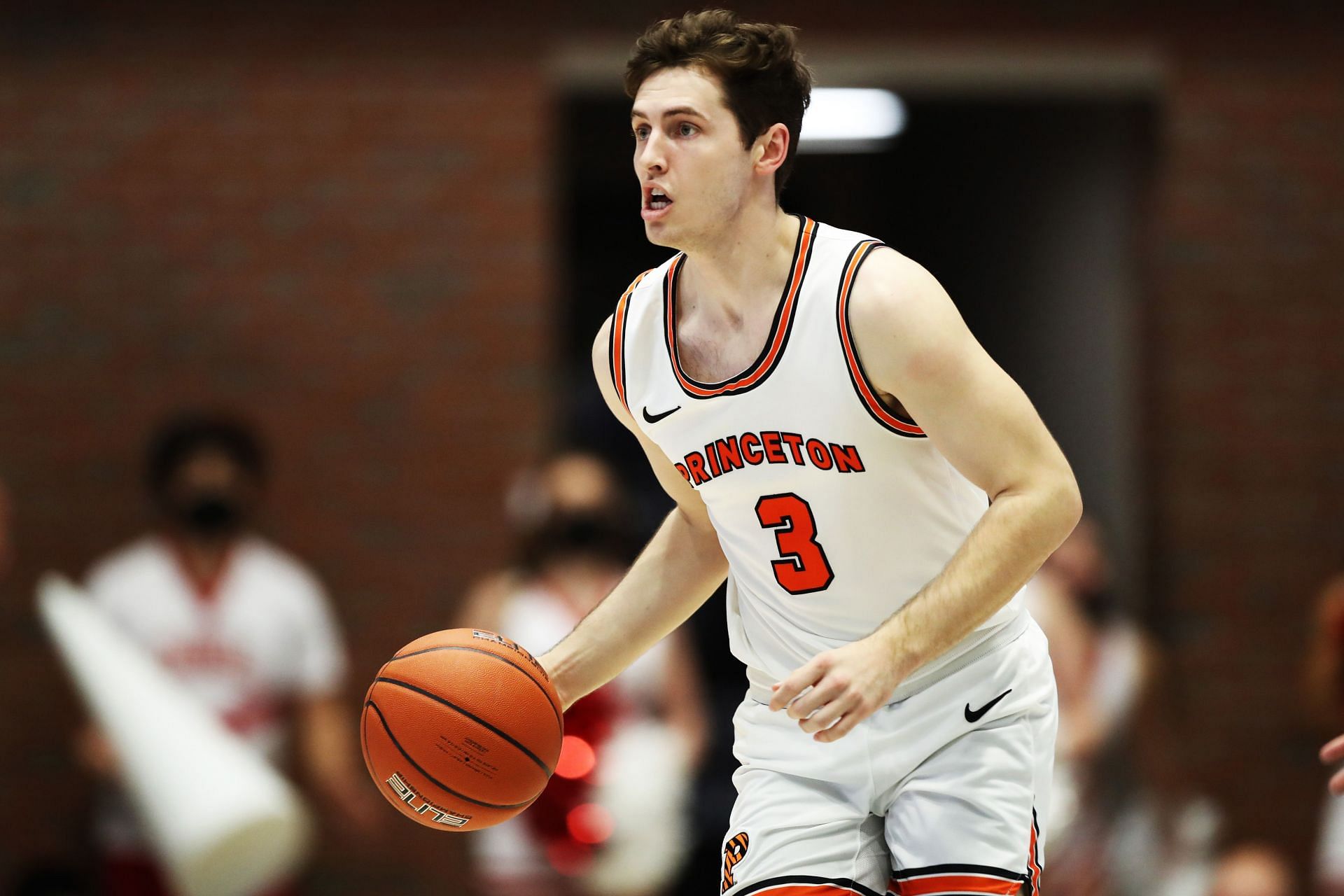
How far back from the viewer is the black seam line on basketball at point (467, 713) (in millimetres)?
3068

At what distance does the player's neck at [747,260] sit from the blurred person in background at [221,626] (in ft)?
13.0

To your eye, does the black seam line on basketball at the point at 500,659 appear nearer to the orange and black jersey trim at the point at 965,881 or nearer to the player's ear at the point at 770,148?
the orange and black jersey trim at the point at 965,881

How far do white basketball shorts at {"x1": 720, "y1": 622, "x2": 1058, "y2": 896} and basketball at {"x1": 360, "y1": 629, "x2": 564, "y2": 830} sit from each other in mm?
432

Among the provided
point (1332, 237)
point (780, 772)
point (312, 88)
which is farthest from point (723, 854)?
point (1332, 237)

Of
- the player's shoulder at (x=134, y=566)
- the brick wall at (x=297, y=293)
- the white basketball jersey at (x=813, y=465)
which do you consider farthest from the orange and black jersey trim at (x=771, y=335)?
the brick wall at (x=297, y=293)

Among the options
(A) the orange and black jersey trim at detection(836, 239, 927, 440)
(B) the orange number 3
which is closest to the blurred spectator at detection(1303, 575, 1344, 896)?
(B) the orange number 3

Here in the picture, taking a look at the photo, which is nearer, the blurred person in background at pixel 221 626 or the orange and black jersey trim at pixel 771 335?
the orange and black jersey trim at pixel 771 335

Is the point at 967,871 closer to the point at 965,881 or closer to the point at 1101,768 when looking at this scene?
the point at 965,881

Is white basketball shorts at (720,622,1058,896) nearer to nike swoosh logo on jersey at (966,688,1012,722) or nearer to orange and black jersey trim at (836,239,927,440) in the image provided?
nike swoosh logo on jersey at (966,688,1012,722)

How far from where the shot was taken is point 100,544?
7.61m

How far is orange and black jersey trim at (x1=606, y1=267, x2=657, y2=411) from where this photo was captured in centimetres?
326

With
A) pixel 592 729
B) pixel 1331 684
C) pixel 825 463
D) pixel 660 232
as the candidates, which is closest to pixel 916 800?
pixel 825 463

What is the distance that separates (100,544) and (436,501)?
1.57 metres

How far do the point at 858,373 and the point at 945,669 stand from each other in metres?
0.60
